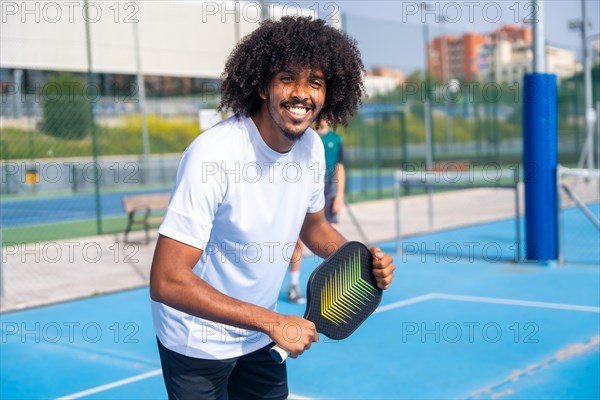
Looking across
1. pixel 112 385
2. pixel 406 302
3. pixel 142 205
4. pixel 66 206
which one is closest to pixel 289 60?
pixel 112 385

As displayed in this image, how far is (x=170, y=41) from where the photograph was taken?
30.3m

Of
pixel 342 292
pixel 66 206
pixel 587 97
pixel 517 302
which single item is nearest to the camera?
pixel 342 292

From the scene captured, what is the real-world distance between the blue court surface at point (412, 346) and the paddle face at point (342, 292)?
2472 mm

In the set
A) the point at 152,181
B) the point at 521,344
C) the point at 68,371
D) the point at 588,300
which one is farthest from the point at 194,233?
the point at 152,181

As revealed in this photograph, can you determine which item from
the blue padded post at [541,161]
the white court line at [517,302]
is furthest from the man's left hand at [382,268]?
the blue padded post at [541,161]

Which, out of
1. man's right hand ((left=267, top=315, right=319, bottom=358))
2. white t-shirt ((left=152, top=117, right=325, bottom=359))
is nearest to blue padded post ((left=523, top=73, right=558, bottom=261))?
white t-shirt ((left=152, top=117, right=325, bottom=359))

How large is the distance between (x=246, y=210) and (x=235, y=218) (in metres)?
0.05

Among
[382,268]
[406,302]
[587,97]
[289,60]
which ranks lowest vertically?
[406,302]

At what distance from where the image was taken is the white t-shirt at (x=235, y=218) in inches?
95.8

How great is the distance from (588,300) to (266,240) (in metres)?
5.89

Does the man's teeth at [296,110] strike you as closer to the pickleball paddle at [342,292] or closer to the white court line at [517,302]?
the pickleball paddle at [342,292]

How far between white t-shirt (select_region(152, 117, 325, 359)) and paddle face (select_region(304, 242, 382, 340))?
266 mm

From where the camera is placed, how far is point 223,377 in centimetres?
283

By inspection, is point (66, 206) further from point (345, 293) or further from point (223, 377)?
point (345, 293)
